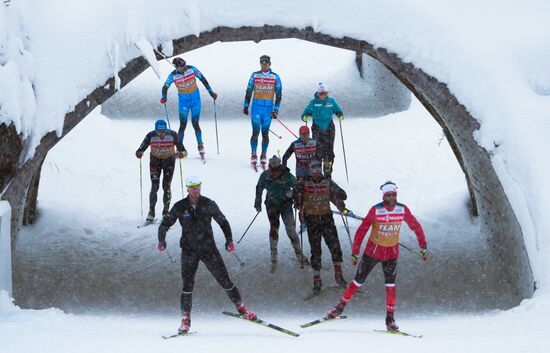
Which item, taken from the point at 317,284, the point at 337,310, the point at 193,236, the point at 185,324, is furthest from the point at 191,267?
the point at 317,284

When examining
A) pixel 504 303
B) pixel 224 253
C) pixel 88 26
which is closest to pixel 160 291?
pixel 224 253

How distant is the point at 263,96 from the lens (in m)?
14.5

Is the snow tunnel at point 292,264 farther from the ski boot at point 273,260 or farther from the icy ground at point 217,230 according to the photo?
the ski boot at point 273,260

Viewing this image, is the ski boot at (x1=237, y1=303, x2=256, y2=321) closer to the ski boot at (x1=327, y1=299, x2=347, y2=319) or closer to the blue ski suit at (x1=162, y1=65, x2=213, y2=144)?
the ski boot at (x1=327, y1=299, x2=347, y2=319)

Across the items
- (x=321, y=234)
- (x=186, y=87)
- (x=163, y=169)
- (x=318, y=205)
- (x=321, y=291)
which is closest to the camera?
(x=318, y=205)

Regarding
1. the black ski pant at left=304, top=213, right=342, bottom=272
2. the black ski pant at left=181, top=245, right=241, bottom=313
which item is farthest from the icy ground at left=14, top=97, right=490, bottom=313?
the black ski pant at left=181, top=245, right=241, bottom=313

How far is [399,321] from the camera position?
10.9 metres

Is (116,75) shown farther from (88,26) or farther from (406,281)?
(406,281)

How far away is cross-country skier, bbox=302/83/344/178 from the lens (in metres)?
13.3

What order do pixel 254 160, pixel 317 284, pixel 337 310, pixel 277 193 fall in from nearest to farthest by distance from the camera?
pixel 337 310 → pixel 277 193 → pixel 317 284 → pixel 254 160

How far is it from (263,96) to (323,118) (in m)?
1.53

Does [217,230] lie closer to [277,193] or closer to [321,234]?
[277,193]

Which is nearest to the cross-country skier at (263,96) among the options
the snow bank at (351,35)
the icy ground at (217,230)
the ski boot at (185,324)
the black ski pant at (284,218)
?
the icy ground at (217,230)

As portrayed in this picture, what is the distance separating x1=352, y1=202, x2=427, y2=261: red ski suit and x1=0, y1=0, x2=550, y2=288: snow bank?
6.25 ft
